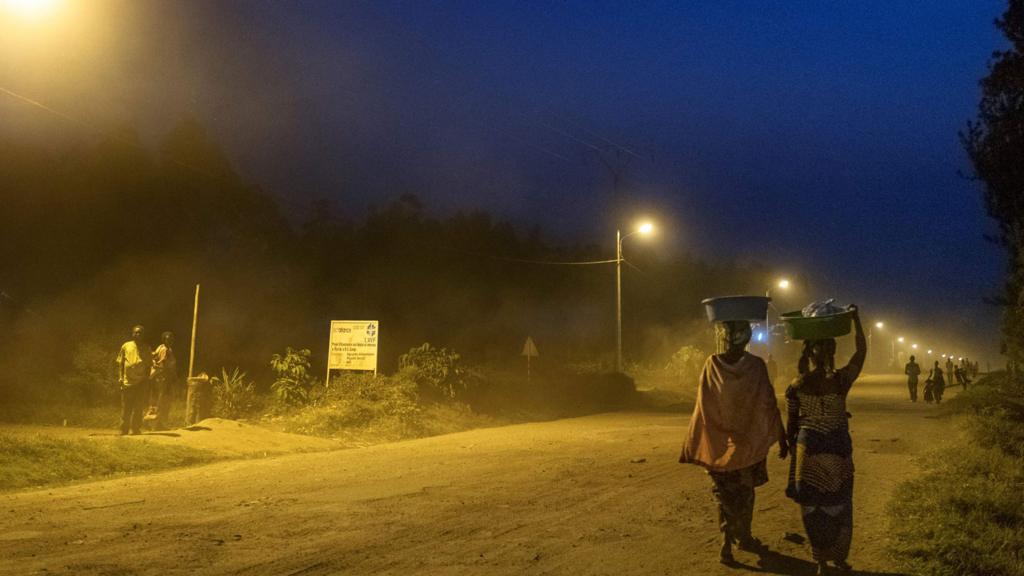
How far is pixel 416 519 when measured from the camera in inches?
303

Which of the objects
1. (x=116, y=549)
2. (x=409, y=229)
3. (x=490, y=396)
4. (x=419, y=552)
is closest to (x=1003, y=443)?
(x=419, y=552)

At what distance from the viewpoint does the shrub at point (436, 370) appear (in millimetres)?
22116

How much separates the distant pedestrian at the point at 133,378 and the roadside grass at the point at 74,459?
1.61m

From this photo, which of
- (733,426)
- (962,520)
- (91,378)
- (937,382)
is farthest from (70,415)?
(937,382)

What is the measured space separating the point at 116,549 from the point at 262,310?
26.6 metres

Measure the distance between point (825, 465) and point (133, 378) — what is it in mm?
12413

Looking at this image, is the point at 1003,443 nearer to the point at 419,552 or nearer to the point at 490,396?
the point at 419,552

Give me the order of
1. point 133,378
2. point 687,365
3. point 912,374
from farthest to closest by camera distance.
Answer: point 687,365, point 912,374, point 133,378

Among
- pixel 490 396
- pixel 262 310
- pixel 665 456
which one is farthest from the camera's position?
pixel 262 310

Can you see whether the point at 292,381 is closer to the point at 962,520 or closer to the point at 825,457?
the point at 962,520

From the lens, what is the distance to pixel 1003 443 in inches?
517

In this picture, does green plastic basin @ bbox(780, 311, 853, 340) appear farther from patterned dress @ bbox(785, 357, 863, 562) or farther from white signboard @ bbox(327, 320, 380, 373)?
white signboard @ bbox(327, 320, 380, 373)

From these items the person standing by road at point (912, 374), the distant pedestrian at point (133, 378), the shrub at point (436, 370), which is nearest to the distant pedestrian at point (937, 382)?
the person standing by road at point (912, 374)

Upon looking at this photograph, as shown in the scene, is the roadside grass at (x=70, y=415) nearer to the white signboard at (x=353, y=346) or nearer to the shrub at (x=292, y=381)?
the shrub at (x=292, y=381)
